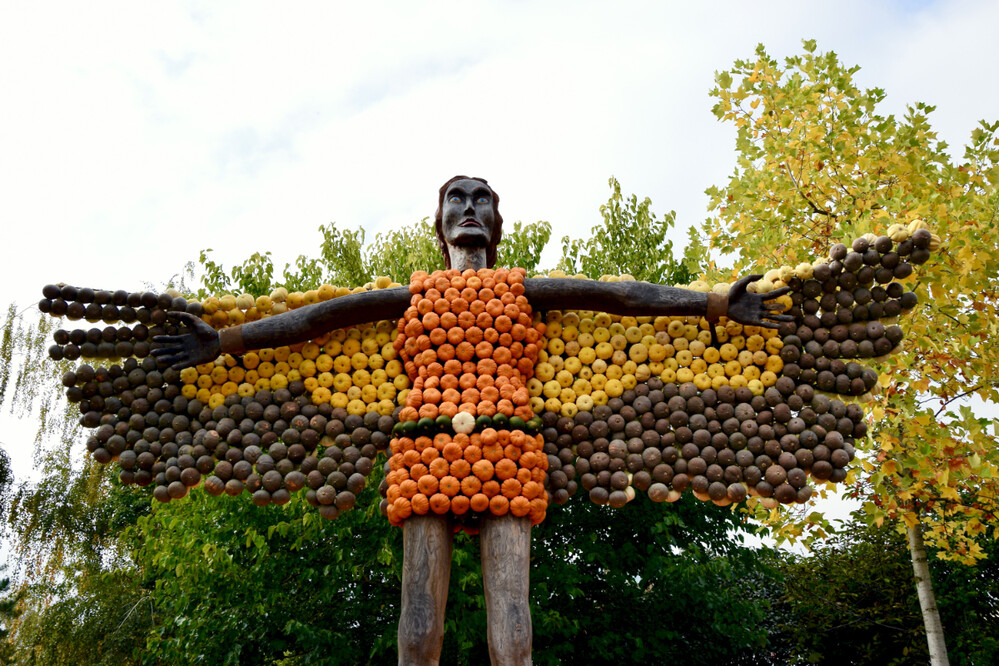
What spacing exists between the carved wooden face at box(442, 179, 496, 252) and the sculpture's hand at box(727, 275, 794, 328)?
4.85 ft

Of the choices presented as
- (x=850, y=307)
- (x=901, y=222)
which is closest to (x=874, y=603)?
(x=901, y=222)

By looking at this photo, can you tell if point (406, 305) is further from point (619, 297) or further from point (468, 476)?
point (619, 297)

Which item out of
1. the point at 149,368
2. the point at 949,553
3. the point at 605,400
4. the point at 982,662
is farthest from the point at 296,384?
the point at 982,662

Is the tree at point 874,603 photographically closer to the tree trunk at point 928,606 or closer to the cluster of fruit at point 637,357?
the tree trunk at point 928,606

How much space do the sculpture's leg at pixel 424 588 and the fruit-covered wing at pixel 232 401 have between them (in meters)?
0.49

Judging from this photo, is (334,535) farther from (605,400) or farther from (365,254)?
(605,400)

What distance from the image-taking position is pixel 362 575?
9328 mm

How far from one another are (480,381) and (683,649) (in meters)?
7.03

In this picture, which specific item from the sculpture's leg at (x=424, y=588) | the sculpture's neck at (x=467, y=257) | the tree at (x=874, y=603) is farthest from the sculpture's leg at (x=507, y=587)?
the tree at (x=874, y=603)

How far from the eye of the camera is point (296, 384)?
14.8 ft

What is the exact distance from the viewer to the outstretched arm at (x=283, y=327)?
14.5 feet

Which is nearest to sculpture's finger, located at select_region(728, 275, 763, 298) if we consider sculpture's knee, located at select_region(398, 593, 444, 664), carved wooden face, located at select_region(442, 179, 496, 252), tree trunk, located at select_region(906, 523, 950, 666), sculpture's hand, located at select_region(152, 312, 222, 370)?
carved wooden face, located at select_region(442, 179, 496, 252)

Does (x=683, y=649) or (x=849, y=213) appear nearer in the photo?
(x=849, y=213)

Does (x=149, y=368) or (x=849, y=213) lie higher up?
(x=849, y=213)
